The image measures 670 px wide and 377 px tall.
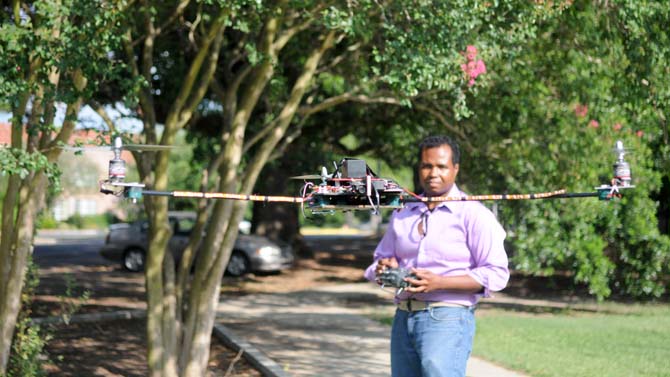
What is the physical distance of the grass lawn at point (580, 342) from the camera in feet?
28.5

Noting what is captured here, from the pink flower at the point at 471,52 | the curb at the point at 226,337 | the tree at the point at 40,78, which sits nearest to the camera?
the tree at the point at 40,78

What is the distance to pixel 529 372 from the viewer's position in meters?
8.65

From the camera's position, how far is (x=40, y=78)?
23.2 ft

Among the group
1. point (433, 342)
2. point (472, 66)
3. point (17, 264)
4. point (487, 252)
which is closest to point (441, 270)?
point (487, 252)

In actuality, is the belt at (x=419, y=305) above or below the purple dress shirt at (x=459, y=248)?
below

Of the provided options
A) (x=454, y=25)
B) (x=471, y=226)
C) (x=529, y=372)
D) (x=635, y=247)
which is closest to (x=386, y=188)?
(x=471, y=226)

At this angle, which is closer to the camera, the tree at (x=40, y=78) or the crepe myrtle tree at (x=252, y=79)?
the tree at (x=40, y=78)

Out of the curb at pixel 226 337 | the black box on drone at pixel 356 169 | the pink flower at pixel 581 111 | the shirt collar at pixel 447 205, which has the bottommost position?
the curb at pixel 226 337

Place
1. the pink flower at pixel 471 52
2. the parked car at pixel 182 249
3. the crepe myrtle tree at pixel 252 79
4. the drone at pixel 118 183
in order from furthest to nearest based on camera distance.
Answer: the parked car at pixel 182 249
the pink flower at pixel 471 52
the crepe myrtle tree at pixel 252 79
the drone at pixel 118 183

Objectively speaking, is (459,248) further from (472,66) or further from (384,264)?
(472,66)

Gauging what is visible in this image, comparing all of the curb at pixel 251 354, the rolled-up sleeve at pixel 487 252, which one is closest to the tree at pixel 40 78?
the curb at pixel 251 354

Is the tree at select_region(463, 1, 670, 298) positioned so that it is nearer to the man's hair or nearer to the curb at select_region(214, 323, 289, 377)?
the curb at select_region(214, 323, 289, 377)

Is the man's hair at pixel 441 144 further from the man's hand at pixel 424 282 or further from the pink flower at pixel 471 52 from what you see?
the pink flower at pixel 471 52

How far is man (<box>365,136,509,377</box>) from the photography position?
13.2 feet
